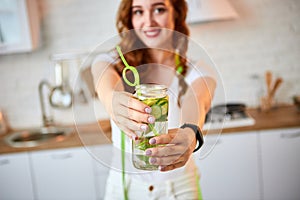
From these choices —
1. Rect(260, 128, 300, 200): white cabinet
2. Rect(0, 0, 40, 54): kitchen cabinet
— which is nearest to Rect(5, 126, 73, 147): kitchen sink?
Rect(0, 0, 40, 54): kitchen cabinet

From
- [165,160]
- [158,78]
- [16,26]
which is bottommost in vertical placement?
[165,160]

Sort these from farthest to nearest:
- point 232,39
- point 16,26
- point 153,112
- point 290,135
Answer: point 232,39, point 16,26, point 290,135, point 153,112

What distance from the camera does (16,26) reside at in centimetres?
175

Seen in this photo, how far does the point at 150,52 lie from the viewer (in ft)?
1.92

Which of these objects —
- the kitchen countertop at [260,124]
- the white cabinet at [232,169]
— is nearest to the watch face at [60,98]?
the kitchen countertop at [260,124]

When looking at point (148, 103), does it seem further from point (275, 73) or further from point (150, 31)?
point (275, 73)

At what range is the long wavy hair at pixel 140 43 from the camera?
1.83 feet

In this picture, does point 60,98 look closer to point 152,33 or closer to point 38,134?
point 38,134

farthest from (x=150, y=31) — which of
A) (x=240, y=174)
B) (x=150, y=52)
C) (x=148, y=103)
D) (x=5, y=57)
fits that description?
(x=5, y=57)

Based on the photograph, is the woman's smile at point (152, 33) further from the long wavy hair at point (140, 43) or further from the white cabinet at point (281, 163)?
the white cabinet at point (281, 163)

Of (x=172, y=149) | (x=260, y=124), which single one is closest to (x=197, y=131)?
(x=172, y=149)

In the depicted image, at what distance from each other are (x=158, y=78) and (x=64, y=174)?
1253mm

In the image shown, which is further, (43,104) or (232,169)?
(43,104)

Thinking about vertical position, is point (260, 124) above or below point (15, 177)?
above
